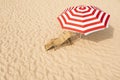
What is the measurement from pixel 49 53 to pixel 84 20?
196cm

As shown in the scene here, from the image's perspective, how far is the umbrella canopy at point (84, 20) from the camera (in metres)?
6.64

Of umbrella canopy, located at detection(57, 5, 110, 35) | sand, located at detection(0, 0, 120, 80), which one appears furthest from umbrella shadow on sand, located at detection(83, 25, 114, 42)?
umbrella canopy, located at detection(57, 5, 110, 35)

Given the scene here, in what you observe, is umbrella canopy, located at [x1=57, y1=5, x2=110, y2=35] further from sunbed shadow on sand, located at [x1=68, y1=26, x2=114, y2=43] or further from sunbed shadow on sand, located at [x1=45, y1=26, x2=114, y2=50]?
sunbed shadow on sand, located at [x1=68, y1=26, x2=114, y2=43]

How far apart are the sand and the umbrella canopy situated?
1.07 metres

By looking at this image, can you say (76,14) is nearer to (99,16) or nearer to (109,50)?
(99,16)

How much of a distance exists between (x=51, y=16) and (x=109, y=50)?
424 cm

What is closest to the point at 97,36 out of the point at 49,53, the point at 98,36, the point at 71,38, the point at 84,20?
the point at 98,36

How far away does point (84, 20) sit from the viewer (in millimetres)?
6742

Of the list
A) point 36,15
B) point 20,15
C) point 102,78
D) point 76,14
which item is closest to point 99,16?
point 76,14

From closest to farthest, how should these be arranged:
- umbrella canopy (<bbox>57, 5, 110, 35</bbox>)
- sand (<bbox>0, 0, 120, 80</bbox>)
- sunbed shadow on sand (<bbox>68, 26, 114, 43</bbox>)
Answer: sand (<bbox>0, 0, 120, 80</bbox>) → umbrella canopy (<bbox>57, 5, 110, 35</bbox>) → sunbed shadow on sand (<bbox>68, 26, 114, 43</bbox>)

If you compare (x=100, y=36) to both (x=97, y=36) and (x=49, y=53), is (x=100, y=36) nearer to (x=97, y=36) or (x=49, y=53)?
(x=97, y=36)

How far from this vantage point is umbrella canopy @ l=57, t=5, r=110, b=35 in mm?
6637

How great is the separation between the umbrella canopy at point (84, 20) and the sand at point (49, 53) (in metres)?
1.07

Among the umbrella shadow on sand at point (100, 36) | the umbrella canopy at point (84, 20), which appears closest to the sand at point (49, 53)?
the umbrella shadow on sand at point (100, 36)
